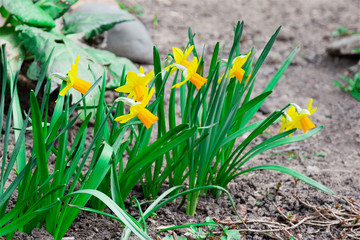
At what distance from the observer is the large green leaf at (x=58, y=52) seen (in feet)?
7.75

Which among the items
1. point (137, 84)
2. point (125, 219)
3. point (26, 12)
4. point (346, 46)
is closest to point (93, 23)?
point (26, 12)

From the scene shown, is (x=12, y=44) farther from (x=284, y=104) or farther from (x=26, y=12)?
(x=284, y=104)

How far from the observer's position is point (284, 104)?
3.16 metres

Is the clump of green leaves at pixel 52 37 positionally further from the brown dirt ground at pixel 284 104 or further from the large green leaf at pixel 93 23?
the brown dirt ground at pixel 284 104

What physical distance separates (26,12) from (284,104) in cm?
171

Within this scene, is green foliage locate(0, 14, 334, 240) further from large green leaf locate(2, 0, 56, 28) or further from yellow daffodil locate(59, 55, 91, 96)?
large green leaf locate(2, 0, 56, 28)

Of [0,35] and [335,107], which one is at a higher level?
[0,35]

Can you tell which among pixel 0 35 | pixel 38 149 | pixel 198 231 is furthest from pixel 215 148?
pixel 0 35

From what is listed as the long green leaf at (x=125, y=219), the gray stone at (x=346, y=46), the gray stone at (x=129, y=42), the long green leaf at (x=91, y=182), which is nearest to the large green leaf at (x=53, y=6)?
the gray stone at (x=129, y=42)

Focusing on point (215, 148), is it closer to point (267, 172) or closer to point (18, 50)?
point (267, 172)

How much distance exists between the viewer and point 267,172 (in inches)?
90.0

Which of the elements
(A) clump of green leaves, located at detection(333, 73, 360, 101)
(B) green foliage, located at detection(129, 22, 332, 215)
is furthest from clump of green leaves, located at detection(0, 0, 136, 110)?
(A) clump of green leaves, located at detection(333, 73, 360, 101)

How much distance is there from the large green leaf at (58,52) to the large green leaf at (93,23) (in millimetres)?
267

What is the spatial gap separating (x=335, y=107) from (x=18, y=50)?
2001 mm
